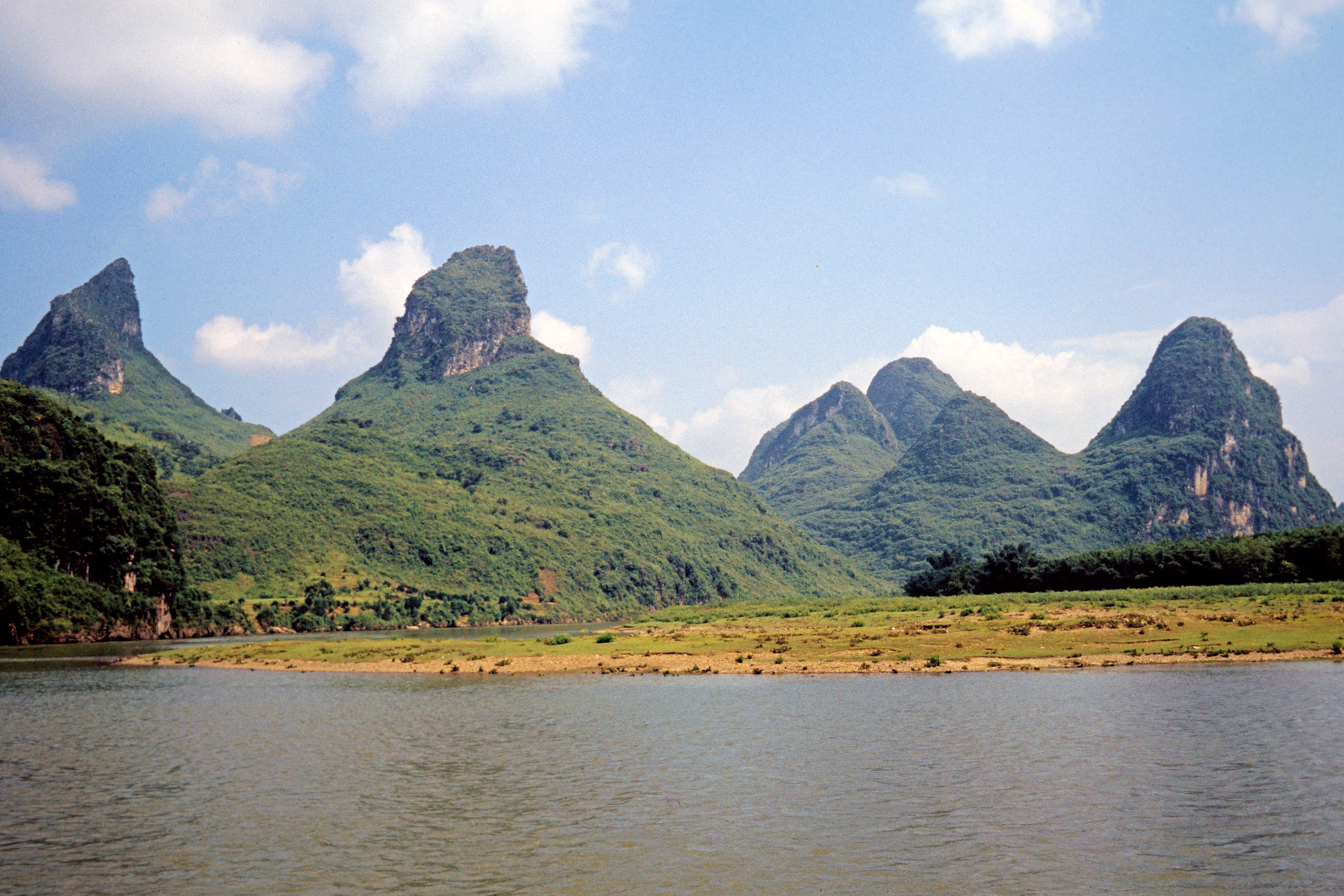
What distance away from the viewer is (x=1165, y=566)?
309ft

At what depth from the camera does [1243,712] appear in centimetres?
2972

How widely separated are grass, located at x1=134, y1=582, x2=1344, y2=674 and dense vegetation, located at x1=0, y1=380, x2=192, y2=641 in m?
26.9

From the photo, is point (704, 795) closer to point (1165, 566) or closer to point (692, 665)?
point (692, 665)

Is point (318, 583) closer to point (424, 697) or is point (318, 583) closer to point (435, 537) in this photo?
point (435, 537)

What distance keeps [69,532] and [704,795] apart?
114279 mm

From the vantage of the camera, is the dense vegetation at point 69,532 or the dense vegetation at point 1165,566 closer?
the dense vegetation at point 1165,566

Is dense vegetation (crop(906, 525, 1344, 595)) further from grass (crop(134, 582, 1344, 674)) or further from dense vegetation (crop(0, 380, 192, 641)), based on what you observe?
dense vegetation (crop(0, 380, 192, 641))

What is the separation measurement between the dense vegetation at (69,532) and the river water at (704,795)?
235 feet

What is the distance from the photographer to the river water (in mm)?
15539

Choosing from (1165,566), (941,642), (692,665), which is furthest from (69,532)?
(1165,566)

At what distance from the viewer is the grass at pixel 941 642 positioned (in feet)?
A: 167

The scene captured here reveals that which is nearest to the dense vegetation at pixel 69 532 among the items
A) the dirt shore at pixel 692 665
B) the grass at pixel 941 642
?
the grass at pixel 941 642

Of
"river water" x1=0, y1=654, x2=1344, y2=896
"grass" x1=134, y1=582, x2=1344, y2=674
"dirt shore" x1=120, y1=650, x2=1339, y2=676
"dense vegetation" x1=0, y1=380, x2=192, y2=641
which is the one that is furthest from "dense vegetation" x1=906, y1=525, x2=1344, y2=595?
"dense vegetation" x1=0, y1=380, x2=192, y2=641

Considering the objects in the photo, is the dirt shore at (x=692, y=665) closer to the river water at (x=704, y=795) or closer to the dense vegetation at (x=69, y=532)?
the river water at (x=704, y=795)
